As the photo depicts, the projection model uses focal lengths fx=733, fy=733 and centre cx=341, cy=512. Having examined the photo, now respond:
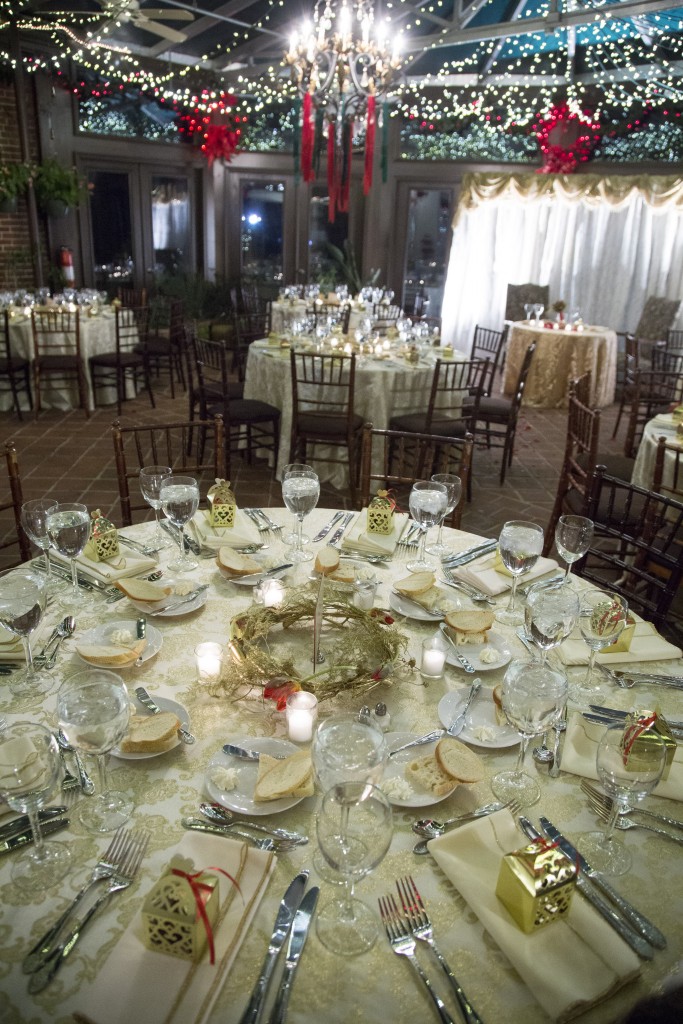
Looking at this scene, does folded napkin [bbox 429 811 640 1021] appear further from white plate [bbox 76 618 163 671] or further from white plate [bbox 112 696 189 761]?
white plate [bbox 76 618 163 671]

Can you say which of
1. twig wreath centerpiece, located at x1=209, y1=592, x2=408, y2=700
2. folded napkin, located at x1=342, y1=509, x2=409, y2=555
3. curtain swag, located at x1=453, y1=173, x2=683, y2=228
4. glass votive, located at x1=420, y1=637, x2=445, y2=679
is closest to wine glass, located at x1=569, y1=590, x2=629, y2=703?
glass votive, located at x1=420, y1=637, x2=445, y2=679

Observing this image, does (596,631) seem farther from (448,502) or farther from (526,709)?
(448,502)

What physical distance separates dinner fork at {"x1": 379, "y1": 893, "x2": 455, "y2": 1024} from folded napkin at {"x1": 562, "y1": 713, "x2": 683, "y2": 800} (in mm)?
432

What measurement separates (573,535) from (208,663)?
99cm

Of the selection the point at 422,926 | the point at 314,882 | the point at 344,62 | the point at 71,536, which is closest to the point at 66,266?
the point at 344,62

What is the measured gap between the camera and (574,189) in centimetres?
885

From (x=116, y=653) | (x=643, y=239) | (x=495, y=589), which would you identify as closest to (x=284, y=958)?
(x=116, y=653)

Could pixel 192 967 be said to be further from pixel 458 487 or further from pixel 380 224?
pixel 380 224

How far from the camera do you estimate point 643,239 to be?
8703mm

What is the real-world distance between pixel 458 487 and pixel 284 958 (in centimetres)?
141

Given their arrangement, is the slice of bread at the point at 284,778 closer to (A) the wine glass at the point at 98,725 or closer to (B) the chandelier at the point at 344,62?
(A) the wine glass at the point at 98,725

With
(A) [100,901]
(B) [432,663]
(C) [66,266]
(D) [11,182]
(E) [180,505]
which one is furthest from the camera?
(C) [66,266]

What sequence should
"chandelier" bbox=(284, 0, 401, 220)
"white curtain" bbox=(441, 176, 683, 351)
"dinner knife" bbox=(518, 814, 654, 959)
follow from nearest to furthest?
"dinner knife" bbox=(518, 814, 654, 959) → "chandelier" bbox=(284, 0, 401, 220) → "white curtain" bbox=(441, 176, 683, 351)

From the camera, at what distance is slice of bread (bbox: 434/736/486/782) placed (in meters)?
1.23
